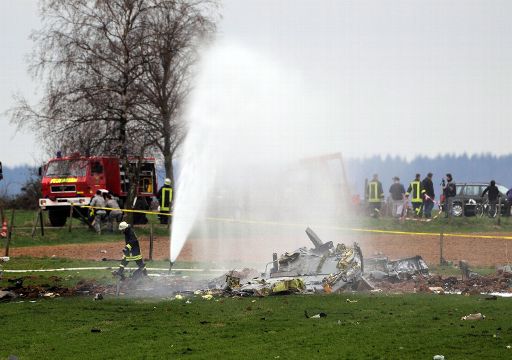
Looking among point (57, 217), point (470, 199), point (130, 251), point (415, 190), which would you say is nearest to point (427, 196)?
point (415, 190)

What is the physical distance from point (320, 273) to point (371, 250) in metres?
12.9

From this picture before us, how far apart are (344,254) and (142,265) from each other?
5773mm

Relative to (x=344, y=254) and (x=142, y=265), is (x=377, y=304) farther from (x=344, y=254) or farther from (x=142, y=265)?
(x=142, y=265)

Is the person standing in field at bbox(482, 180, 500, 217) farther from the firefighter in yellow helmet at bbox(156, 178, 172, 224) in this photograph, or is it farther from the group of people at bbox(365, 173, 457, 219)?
the firefighter in yellow helmet at bbox(156, 178, 172, 224)

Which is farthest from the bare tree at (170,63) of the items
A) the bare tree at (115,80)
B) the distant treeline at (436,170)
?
the distant treeline at (436,170)

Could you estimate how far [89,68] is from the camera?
53844 mm

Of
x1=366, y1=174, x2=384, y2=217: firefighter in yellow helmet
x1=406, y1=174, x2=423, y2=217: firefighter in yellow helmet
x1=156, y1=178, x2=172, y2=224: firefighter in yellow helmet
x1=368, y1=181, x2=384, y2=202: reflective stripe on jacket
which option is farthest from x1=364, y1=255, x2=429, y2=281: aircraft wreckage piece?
x1=368, y1=181, x2=384, y2=202: reflective stripe on jacket

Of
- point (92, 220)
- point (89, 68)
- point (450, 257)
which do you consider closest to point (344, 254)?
point (450, 257)

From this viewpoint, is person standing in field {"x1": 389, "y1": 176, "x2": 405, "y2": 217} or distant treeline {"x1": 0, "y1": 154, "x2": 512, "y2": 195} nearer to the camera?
person standing in field {"x1": 389, "y1": 176, "x2": 405, "y2": 217}

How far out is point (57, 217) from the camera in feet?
181

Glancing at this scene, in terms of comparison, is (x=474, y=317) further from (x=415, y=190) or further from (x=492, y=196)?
(x=492, y=196)

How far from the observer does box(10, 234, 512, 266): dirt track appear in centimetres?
3872

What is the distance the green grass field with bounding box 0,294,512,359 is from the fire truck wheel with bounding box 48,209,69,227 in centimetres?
2940

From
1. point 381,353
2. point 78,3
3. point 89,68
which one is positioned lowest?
point 381,353
